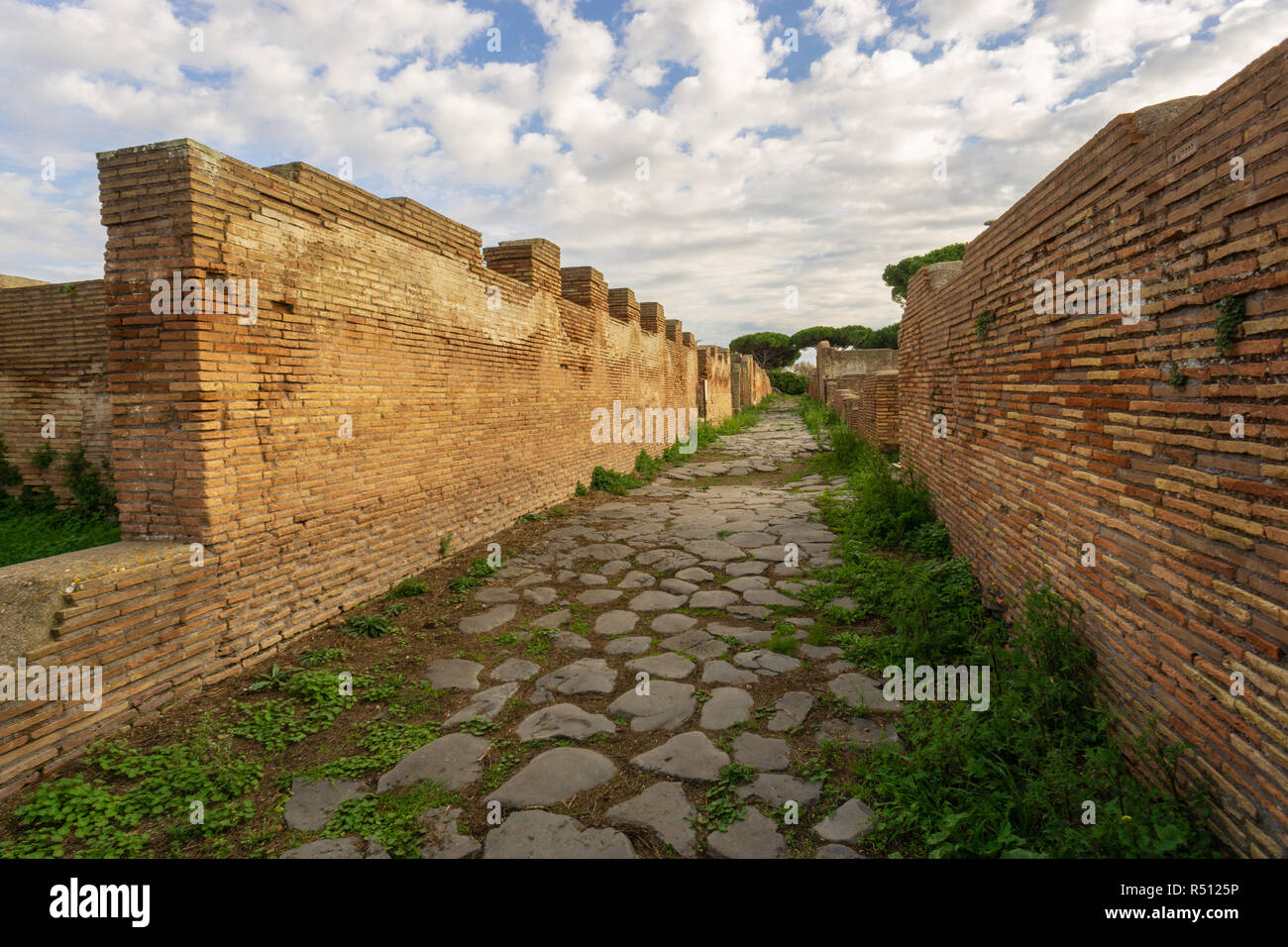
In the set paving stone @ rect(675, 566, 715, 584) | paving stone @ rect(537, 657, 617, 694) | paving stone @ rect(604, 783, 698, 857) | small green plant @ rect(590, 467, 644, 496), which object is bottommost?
paving stone @ rect(604, 783, 698, 857)

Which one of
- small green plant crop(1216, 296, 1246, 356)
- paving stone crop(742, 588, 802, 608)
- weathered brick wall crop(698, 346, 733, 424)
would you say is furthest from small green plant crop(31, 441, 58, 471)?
weathered brick wall crop(698, 346, 733, 424)

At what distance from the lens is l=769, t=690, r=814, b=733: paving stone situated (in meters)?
3.27

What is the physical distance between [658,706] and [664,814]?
954mm

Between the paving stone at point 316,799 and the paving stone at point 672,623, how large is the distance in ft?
7.79

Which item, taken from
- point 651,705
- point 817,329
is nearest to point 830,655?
point 651,705

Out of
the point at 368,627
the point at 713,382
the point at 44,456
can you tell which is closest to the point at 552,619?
the point at 368,627

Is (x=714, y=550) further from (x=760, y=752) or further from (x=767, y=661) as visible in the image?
(x=760, y=752)

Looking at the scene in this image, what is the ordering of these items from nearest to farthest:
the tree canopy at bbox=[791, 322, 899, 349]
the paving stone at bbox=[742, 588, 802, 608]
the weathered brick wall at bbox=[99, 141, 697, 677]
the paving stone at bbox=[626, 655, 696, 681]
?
the weathered brick wall at bbox=[99, 141, 697, 677] < the paving stone at bbox=[626, 655, 696, 681] < the paving stone at bbox=[742, 588, 802, 608] < the tree canopy at bbox=[791, 322, 899, 349]

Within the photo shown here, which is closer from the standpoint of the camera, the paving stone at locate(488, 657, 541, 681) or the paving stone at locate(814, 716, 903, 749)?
the paving stone at locate(814, 716, 903, 749)

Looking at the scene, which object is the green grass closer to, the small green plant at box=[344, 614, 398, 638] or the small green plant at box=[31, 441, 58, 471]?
the small green plant at box=[31, 441, 58, 471]

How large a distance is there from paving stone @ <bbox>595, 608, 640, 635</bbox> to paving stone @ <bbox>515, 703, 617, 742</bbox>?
3.79 feet

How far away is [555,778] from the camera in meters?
2.85

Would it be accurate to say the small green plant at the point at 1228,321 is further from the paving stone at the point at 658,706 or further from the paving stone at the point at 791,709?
the paving stone at the point at 658,706

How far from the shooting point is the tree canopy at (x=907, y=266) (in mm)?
44000
